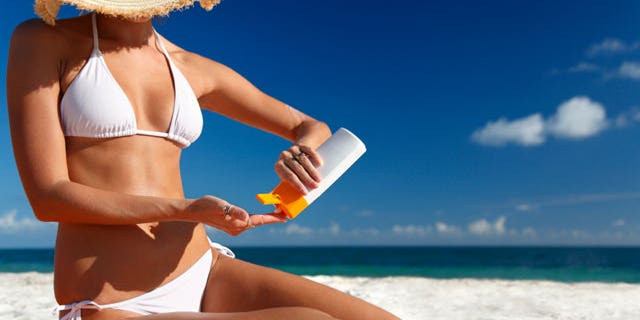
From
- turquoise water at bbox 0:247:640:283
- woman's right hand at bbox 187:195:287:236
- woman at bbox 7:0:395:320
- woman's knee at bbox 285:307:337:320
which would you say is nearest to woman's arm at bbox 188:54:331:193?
woman at bbox 7:0:395:320

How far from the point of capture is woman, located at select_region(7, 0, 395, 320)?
1.65m

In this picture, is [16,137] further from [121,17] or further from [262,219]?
[262,219]

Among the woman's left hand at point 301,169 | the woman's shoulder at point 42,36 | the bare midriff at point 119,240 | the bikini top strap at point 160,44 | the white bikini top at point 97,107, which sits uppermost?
the bikini top strap at point 160,44

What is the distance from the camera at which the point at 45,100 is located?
1.73 m

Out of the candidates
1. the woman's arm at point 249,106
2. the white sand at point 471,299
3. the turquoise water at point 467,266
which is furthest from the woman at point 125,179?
the turquoise water at point 467,266

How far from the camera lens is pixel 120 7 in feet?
6.16

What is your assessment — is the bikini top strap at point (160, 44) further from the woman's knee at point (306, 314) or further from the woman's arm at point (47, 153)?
the woman's knee at point (306, 314)

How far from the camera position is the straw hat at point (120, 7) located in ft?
5.89

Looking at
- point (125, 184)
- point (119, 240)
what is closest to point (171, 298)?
point (119, 240)

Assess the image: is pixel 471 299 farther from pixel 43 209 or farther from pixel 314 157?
pixel 43 209

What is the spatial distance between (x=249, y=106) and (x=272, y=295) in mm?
874

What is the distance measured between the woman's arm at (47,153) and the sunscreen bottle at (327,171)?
0.87 feet

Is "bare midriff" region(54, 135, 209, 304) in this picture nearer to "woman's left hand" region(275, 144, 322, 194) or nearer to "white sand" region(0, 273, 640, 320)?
"woman's left hand" region(275, 144, 322, 194)

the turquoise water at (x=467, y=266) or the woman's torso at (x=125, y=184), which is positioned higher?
the woman's torso at (x=125, y=184)
